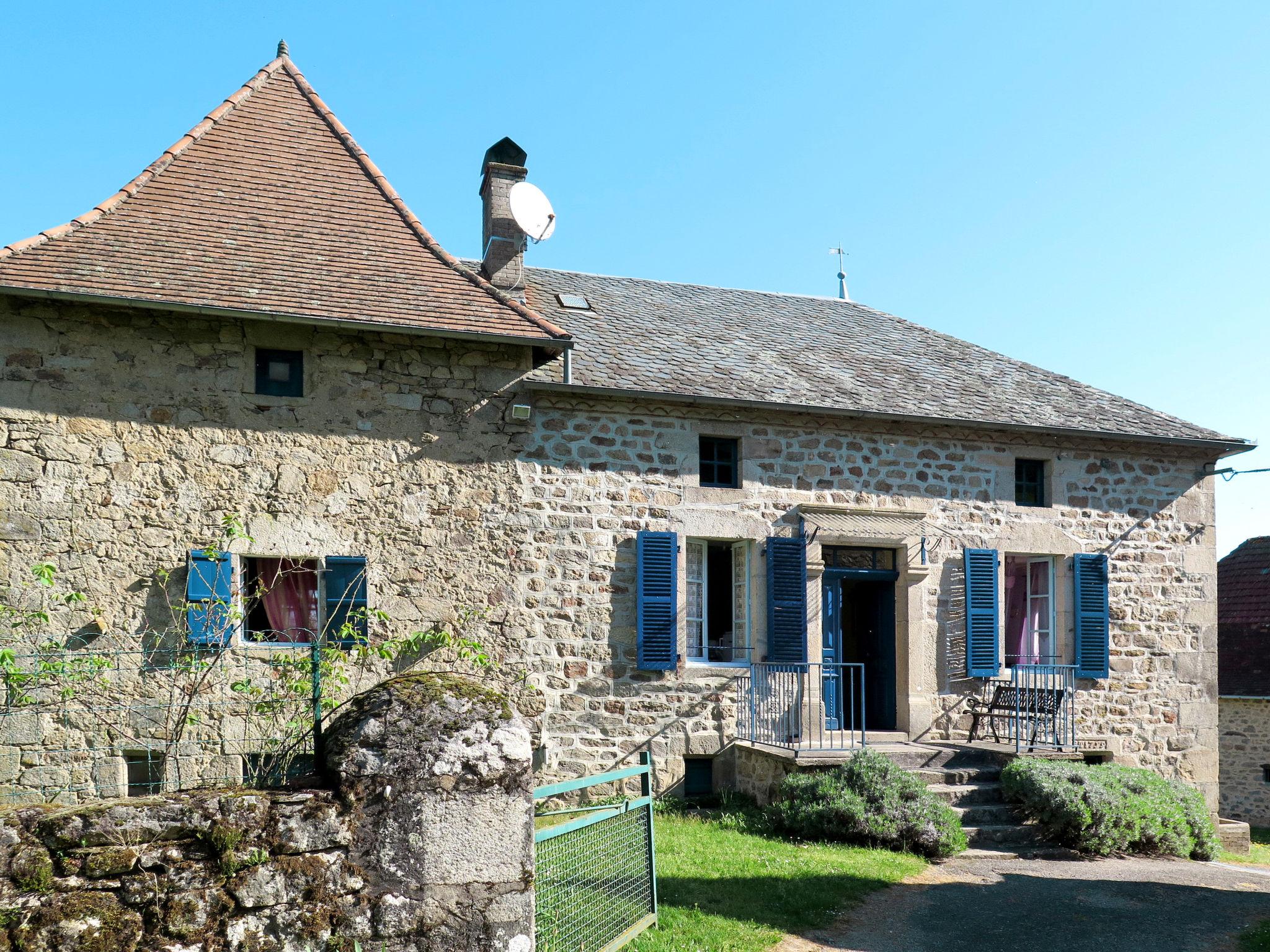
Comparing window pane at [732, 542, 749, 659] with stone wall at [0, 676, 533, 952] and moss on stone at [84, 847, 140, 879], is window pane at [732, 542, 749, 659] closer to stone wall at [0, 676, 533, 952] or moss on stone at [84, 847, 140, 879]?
stone wall at [0, 676, 533, 952]

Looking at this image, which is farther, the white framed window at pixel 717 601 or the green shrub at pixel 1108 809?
the white framed window at pixel 717 601

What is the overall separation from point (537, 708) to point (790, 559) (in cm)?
310

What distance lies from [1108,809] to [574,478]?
5763 mm

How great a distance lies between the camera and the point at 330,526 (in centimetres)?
991

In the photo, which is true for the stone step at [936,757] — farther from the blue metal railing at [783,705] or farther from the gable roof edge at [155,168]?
the gable roof edge at [155,168]

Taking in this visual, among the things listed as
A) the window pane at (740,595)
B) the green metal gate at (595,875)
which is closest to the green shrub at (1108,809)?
the window pane at (740,595)

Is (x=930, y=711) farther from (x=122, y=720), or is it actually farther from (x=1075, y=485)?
(x=122, y=720)

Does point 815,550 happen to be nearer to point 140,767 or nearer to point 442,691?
point 140,767

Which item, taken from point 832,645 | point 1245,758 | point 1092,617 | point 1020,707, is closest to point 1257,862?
point 1020,707

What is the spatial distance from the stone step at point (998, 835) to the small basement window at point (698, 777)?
261 centimetres

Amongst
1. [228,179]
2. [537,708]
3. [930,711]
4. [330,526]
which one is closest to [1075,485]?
[930,711]

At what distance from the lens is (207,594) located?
372 inches

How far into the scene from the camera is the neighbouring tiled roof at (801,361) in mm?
11797

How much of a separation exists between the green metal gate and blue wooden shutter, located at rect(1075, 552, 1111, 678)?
7.73m
